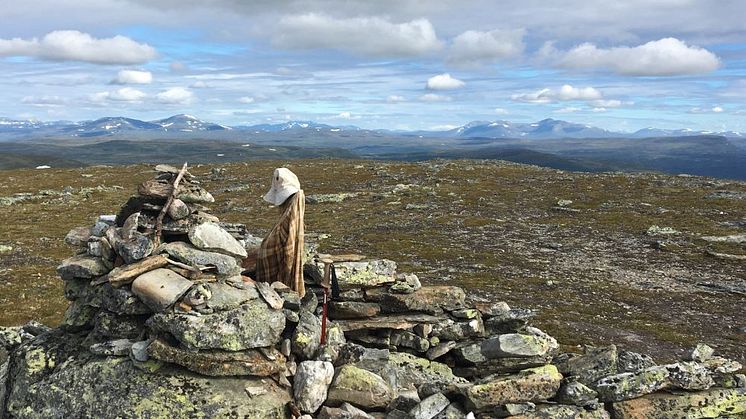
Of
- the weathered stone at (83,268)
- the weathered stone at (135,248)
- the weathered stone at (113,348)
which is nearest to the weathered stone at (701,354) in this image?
the weathered stone at (113,348)

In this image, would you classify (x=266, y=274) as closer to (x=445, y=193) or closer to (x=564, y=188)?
(x=445, y=193)

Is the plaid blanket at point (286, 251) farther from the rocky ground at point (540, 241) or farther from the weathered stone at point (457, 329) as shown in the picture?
the rocky ground at point (540, 241)

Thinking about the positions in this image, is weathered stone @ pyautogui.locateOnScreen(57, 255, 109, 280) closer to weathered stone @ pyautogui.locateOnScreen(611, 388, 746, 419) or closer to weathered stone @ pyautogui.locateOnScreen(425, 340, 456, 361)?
weathered stone @ pyautogui.locateOnScreen(425, 340, 456, 361)

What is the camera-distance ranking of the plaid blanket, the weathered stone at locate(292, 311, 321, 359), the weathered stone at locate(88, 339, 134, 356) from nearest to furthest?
1. the weathered stone at locate(88, 339, 134, 356)
2. the weathered stone at locate(292, 311, 321, 359)
3. the plaid blanket

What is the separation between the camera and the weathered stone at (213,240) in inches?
598

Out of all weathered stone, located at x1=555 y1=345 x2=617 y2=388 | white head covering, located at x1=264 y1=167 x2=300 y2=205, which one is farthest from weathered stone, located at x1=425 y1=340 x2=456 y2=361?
white head covering, located at x1=264 y1=167 x2=300 y2=205

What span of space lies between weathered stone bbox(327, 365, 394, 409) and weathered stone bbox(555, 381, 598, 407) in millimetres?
4634

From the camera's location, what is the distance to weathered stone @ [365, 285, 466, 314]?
55.6ft

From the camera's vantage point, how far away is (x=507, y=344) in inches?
596

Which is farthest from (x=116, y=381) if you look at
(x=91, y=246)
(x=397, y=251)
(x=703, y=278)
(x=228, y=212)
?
(x=228, y=212)

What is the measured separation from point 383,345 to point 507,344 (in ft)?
12.5

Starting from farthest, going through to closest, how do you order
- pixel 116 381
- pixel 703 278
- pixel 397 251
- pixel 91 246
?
pixel 397 251, pixel 703 278, pixel 91 246, pixel 116 381

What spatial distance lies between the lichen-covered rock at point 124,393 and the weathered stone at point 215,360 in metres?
0.30

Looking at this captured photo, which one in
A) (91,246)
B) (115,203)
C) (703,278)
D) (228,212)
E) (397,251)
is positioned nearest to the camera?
(91,246)
